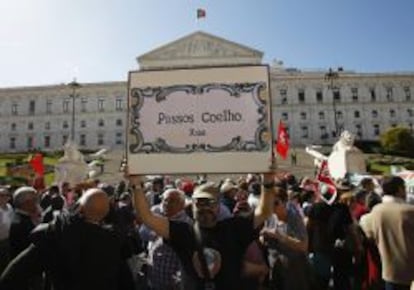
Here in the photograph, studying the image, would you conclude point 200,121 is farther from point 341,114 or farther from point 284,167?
point 341,114

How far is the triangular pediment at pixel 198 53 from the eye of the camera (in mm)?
85750

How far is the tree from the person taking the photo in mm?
62125

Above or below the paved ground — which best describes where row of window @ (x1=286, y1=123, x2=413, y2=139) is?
above

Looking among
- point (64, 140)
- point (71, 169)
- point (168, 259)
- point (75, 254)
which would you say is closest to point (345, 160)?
point (71, 169)

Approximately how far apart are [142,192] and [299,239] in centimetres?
190

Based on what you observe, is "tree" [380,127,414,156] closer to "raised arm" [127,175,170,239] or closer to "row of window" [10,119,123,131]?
"row of window" [10,119,123,131]

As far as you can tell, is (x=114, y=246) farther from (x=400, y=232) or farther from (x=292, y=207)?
(x=400, y=232)

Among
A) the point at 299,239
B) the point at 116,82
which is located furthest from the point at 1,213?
the point at 116,82

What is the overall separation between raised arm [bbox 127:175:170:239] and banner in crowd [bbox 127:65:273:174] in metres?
0.11

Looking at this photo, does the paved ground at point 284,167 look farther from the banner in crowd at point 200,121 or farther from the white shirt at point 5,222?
the banner in crowd at point 200,121

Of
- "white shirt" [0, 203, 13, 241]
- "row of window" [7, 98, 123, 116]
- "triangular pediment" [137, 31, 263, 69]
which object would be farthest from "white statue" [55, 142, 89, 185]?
"row of window" [7, 98, 123, 116]

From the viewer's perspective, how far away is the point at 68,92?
91.1 meters

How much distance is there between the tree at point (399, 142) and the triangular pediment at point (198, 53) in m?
28.2

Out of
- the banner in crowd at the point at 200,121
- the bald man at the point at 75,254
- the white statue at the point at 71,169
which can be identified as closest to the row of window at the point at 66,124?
the white statue at the point at 71,169
